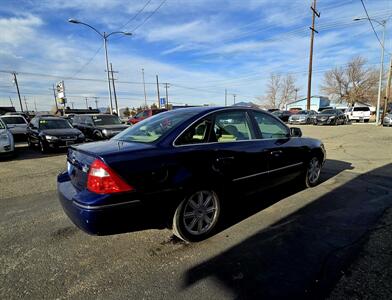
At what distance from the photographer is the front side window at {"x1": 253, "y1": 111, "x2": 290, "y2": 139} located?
13.1 ft

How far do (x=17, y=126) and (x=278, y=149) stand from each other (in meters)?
15.6

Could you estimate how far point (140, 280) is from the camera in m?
2.46

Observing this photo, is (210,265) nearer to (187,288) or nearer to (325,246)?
(187,288)

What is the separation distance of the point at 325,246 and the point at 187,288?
169 cm

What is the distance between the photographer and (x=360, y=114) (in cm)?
2980

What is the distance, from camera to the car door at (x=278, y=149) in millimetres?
3902

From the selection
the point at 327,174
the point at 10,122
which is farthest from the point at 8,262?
the point at 10,122

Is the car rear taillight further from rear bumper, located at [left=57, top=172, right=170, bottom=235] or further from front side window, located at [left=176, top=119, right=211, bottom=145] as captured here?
front side window, located at [left=176, top=119, right=211, bottom=145]

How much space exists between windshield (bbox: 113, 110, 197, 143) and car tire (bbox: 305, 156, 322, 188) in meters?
2.78

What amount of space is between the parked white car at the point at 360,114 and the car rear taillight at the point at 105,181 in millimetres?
33663

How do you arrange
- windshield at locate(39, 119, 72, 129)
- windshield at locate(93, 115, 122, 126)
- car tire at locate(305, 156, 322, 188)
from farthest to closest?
windshield at locate(93, 115, 122, 126)
windshield at locate(39, 119, 72, 129)
car tire at locate(305, 156, 322, 188)

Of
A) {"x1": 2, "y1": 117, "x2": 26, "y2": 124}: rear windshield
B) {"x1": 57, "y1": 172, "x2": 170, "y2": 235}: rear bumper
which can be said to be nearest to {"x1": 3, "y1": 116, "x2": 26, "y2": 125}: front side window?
{"x1": 2, "y1": 117, "x2": 26, "y2": 124}: rear windshield

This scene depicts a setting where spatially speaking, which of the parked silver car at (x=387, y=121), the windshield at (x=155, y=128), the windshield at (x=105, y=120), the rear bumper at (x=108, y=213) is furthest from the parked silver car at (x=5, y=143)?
the parked silver car at (x=387, y=121)

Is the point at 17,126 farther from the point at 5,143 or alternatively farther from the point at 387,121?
the point at 387,121
